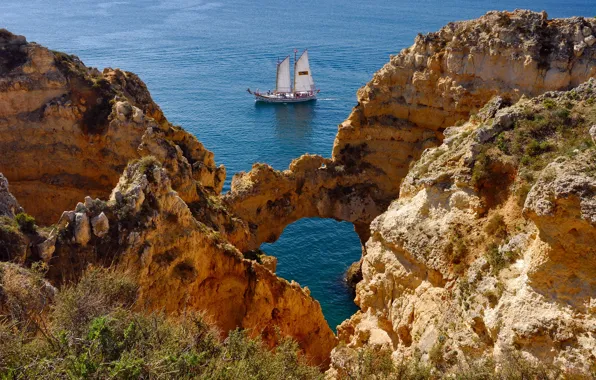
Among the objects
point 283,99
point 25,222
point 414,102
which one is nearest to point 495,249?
point 25,222

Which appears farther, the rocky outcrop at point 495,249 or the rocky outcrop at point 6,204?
the rocky outcrop at point 6,204

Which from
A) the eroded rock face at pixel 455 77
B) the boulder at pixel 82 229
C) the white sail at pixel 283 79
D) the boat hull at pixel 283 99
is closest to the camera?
the boulder at pixel 82 229

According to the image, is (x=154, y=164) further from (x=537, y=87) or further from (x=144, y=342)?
(x=537, y=87)

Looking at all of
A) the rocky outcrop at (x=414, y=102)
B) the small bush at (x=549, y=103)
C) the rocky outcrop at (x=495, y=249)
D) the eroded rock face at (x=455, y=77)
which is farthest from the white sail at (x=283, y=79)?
the small bush at (x=549, y=103)

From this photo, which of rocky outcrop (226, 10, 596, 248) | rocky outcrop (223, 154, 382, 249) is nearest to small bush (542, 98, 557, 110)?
rocky outcrop (226, 10, 596, 248)

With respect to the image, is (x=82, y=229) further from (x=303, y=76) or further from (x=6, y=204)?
(x=303, y=76)

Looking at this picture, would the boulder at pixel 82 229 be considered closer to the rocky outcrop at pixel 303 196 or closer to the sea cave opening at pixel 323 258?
the rocky outcrop at pixel 303 196

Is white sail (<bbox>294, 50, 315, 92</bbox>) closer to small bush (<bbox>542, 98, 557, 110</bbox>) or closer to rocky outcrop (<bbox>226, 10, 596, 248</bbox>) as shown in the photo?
rocky outcrop (<bbox>226, 10, 596, 248</bbox>)
